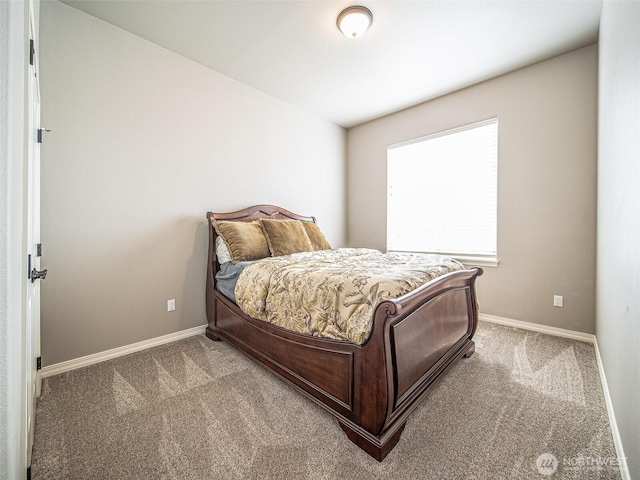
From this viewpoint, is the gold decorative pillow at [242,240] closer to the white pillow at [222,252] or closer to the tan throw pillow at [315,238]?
the white pillow at [222,252]

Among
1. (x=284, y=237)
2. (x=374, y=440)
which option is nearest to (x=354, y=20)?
(x=284, y=237)

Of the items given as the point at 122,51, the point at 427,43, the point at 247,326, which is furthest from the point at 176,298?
the point at 427,43

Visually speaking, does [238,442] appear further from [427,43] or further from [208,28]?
[427,43]

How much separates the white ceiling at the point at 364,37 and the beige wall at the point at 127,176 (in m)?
0.27

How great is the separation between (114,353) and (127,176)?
1498 mm

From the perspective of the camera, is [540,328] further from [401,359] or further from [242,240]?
[242,240]

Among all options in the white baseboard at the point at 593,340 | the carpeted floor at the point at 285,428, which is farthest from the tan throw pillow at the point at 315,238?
the white baseboard at the point at 593,340

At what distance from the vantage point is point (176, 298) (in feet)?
8.48

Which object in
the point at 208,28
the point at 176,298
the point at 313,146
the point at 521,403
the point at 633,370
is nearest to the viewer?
the point at 633,370

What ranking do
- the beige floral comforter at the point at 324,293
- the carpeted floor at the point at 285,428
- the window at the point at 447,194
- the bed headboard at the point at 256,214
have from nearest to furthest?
the carpeted floor at the point at 285,428, the beige floral comforter at the point at 324,293, the bed headboard at the point at 256,214, the window at the point at 447,194

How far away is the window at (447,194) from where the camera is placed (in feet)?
10.1

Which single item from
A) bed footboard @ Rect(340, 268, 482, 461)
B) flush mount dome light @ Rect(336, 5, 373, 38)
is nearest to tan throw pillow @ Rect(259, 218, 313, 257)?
bed footboard @ Rect(340, 268, 482, 461)

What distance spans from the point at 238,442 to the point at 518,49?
3822 millimetres

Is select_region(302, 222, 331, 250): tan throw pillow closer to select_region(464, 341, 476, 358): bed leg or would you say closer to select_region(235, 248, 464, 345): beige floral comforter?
select_region(235, 248, 464, 345): beige floral comforter
